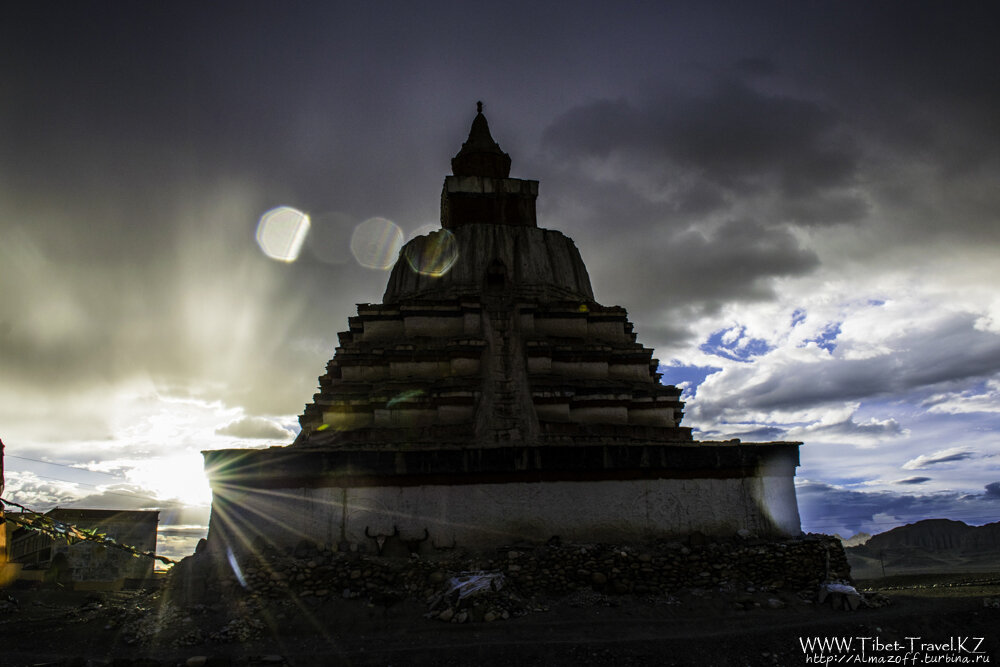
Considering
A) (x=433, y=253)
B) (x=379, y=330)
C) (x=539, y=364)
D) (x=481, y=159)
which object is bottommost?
(x=539, y=364)

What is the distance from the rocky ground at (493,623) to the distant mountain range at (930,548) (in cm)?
4899

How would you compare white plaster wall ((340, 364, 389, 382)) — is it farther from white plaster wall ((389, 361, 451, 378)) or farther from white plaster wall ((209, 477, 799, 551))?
white plaster wall ((209, 477, 799, 551))

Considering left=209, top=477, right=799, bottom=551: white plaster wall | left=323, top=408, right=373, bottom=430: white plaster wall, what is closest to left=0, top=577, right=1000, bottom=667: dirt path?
left=209, top=477, right=799, bottom=551: white plaster wall

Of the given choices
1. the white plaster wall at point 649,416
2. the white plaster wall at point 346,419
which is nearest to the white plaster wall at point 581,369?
the white plaster wall at point 649,416

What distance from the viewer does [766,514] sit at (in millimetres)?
12008

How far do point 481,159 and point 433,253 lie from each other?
5918 mm

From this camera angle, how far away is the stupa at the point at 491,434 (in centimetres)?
1141

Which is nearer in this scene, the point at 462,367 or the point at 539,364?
the point at 462,367

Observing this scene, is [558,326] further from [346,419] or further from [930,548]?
[930,548]

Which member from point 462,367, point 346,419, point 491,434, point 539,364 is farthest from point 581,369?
point 346,419

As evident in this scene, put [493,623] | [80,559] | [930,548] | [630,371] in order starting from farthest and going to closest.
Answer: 1. [930,548]
2. [80,559]
3. [630,371]
4. [493,623]

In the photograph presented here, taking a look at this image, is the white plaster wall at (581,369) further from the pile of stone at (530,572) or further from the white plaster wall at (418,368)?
the pile of stone at (530,572)

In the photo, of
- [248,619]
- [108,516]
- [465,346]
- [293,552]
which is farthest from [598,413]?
[108,516]

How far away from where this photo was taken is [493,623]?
30.5ft
